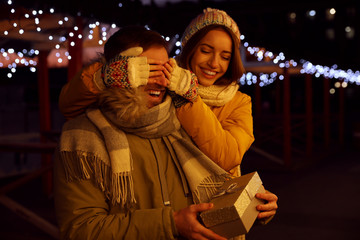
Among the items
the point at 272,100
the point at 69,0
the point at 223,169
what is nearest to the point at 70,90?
the point at 223,169

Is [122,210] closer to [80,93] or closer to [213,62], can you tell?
[80,93]

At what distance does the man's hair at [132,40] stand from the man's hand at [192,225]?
510 millimetres

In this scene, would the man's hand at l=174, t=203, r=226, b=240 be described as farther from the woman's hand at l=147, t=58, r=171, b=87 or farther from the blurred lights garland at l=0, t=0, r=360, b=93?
the blurred lights garland at l=0, t=0, r=360, b=93

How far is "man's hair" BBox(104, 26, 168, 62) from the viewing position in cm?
123

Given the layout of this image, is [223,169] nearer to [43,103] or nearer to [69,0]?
[69,0]

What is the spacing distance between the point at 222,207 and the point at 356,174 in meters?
7.48

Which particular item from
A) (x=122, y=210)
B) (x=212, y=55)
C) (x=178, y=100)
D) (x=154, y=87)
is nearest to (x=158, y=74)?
(x=154, y=87)

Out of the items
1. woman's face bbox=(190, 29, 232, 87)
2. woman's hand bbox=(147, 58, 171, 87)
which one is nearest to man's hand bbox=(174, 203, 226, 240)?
woman's hand bbox=(147, 58, 171, 87)

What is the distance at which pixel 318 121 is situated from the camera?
11531mm

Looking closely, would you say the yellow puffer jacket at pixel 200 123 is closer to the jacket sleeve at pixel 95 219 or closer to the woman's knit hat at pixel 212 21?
the jacket sleeve at pixel 95 219

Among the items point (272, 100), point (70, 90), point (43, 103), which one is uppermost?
point (70, 90)

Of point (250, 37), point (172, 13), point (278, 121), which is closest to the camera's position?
point (172, 13)

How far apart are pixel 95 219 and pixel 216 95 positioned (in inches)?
28.5

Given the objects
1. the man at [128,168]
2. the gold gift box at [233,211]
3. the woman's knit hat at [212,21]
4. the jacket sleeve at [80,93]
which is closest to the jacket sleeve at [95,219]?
the man at [128,168]
